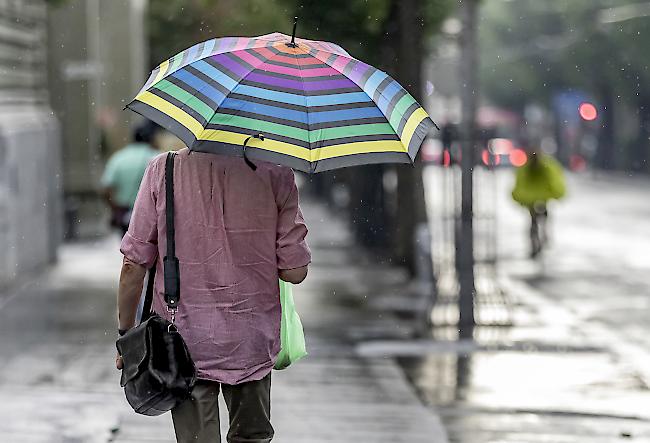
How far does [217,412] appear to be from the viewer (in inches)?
187

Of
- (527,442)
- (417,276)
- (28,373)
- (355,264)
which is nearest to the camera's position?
(527,442)

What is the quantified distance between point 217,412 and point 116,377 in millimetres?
4630

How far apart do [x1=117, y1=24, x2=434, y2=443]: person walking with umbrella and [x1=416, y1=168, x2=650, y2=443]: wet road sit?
119 inches

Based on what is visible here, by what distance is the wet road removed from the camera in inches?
316

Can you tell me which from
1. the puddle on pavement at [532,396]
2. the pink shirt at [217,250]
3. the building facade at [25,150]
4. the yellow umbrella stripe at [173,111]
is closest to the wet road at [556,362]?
the puddle on pavement at [532,396]

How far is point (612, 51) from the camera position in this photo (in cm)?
5822

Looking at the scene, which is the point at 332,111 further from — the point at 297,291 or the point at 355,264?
the point at 355,264

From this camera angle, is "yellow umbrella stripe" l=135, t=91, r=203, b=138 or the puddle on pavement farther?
the puddle on pavement

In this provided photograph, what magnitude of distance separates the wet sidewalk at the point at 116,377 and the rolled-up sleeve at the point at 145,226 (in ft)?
8.93

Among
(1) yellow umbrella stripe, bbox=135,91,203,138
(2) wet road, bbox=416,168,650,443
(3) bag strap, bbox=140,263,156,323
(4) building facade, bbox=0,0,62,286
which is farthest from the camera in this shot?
(4) building facade, bbox=0,0,62,286

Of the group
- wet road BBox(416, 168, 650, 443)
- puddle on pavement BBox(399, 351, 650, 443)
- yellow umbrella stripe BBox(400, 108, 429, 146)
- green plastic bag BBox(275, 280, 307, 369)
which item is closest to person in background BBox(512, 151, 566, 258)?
wet road BBox(416, 168, 650, 443)

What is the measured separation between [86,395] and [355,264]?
11.0 m

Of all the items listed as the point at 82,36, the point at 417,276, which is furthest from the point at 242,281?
the point at 82,36

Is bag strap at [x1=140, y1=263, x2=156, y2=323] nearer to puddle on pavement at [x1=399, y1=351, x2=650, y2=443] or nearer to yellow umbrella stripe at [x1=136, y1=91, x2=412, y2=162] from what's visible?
yellow umbrella stripe at [x1=136, y1=91, x2=412, y2=162]
